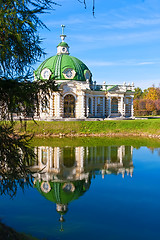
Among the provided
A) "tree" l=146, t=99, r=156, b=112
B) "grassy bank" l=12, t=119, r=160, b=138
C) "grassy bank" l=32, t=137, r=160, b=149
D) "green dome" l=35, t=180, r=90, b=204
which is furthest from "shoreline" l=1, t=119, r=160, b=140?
"tree" l=146, t=99, r=156, b=112

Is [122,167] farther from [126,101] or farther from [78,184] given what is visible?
[126,101]

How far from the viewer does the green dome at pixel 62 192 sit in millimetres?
8961

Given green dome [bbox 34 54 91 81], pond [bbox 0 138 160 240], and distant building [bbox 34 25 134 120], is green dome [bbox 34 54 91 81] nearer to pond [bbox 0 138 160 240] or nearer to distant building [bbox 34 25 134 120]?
distant building [bbox 34 25 134 120]

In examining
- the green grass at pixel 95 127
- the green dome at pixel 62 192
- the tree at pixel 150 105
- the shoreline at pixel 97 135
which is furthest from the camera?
the tree at pixel 150 105

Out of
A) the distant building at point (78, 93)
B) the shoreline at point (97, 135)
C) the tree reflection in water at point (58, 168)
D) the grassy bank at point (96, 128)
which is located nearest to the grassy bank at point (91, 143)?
the tree reflection in water at point (58, 168)

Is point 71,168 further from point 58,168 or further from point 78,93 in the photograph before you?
point 78,93

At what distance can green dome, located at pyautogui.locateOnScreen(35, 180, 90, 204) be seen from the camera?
8961mm

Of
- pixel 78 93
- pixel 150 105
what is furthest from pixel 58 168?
pixel 150 105

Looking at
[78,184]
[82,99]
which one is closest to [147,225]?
[78,184]

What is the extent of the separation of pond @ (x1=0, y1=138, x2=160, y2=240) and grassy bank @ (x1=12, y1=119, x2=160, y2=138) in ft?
47.5

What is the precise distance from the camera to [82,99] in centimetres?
3522

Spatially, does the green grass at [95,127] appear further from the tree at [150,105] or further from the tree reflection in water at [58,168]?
the tree at [150,105]

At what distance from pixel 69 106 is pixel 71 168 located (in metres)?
22.9

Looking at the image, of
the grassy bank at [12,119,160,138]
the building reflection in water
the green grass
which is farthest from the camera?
the green grass
